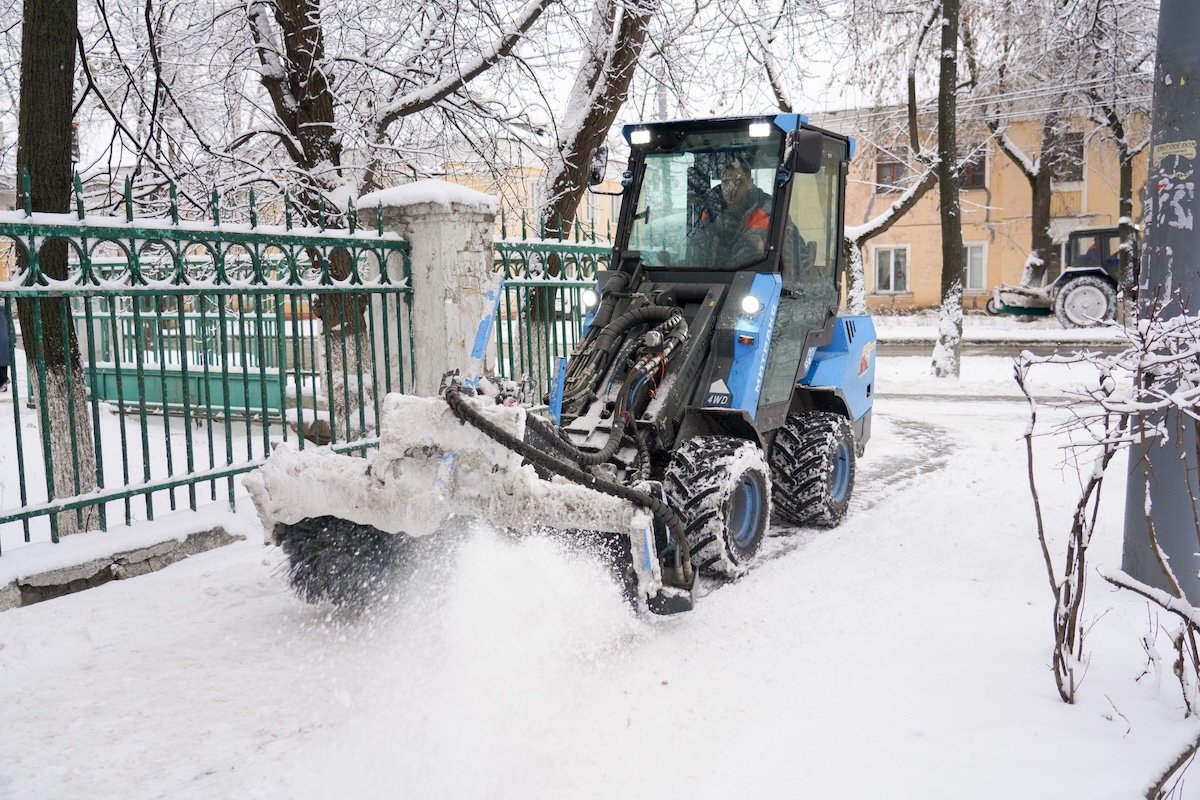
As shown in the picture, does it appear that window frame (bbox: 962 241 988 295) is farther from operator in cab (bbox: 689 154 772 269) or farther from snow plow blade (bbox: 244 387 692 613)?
snow plow blade (bbox: 244 387 692 613)

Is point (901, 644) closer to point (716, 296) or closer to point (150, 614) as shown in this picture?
A: point (716, 296)

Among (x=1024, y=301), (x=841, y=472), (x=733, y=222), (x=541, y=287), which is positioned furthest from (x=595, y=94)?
(x=1024, y=301)

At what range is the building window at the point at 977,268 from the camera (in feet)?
99.0

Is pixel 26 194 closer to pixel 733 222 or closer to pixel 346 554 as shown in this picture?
pixel 346 554

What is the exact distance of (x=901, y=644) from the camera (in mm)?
3891

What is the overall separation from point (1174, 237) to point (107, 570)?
504 centimetres

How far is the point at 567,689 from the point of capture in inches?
137

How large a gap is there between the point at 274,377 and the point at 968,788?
26.4ft

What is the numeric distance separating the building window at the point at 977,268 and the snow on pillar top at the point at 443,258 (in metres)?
27.2

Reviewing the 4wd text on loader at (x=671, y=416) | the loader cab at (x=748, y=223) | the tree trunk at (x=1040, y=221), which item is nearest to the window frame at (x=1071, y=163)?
the tree trunk at (x=1040, y=221)

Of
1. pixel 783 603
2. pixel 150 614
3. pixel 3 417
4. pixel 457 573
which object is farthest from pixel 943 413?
pixel 3 417

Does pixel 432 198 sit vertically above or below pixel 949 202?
below

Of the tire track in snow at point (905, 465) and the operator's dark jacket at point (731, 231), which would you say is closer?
the operator's dark jacket at point (731, 231)

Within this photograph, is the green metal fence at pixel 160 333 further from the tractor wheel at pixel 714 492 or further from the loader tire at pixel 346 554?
the tractor wheel at pixel 714 492
